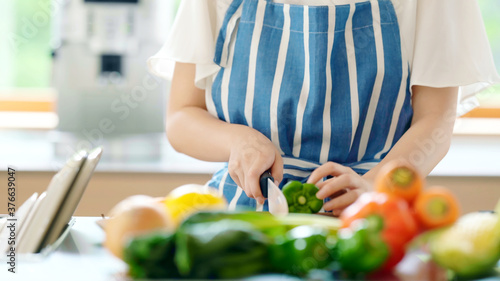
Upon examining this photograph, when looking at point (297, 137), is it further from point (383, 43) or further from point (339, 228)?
point (339, 228)

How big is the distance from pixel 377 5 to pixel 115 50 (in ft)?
3.95

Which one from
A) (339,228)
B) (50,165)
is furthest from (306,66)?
(50,165)

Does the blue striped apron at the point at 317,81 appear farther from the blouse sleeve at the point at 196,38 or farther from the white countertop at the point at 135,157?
the white countertop at the point at 135,157

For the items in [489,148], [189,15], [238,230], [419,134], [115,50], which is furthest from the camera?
[489,148]

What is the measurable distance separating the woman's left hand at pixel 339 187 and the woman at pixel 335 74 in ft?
0.59

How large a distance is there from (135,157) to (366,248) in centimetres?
165

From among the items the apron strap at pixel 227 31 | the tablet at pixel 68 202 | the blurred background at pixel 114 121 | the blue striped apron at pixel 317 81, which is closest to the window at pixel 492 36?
the blurred background at pixel 114 121

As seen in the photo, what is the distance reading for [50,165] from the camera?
196 cm

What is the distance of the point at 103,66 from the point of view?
220 cm

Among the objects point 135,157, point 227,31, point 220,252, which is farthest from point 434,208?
point 135,157

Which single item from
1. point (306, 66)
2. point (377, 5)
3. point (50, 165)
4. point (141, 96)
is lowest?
point (50, 165)

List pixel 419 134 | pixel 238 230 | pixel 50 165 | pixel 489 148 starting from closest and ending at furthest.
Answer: pixel 238 230
pixel 419 134
pixel 50 165
pixel 489 148

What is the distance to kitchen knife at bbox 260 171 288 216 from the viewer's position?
87 cm

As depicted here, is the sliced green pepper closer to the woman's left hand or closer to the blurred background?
the woman's left hand
